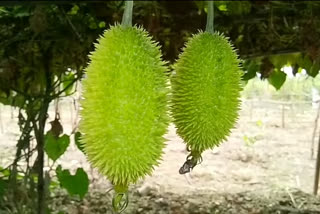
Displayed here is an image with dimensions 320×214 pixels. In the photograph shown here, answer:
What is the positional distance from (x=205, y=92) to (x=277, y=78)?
175 cm

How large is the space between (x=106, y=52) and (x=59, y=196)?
2.38 m

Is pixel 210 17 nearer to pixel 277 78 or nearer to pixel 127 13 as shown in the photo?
pixel 127 13

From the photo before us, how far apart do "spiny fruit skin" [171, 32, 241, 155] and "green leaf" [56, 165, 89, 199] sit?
1.28 metres

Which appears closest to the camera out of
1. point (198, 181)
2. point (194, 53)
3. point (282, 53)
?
point (194, 53)

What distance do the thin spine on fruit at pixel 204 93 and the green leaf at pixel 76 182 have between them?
4.20ft

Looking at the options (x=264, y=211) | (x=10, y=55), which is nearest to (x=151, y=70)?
(x=10, y=55)

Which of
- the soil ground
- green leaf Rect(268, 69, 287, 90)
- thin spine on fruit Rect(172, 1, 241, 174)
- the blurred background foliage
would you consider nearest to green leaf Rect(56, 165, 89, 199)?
the blurred background foliage

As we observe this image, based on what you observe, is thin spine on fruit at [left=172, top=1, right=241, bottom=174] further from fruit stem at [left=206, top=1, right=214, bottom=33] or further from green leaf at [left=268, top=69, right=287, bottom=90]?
green leaf at [left=268, top=69, right=287, bottom=90]

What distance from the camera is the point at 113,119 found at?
432 millimetres

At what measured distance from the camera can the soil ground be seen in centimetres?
279

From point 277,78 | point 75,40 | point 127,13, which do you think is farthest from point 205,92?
point 277,78

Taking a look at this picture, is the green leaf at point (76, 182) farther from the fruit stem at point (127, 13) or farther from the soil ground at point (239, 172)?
the fruit stem at point (127, 13)

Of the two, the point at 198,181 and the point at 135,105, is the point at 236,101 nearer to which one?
the point at 135,105

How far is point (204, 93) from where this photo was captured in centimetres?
52
